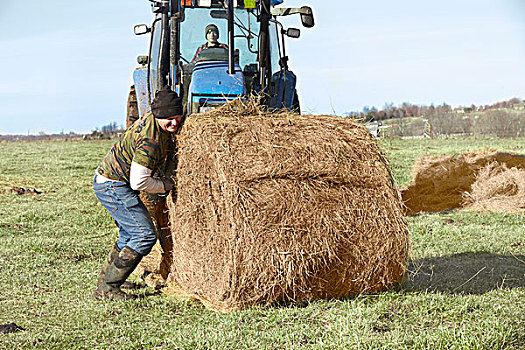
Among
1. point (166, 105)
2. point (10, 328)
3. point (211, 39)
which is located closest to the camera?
point (10, 328)

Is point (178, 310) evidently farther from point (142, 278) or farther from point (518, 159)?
point (518, 159)

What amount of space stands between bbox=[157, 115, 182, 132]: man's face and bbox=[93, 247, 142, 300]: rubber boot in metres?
1.19

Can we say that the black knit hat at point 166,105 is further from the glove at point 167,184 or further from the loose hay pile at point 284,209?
the glove at point 167,184

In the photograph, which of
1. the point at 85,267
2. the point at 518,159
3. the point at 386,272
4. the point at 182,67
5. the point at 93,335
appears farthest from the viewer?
the point at 518,159

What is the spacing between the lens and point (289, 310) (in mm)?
4660

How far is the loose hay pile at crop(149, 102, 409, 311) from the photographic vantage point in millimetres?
4535

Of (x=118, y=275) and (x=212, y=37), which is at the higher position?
(x=212, y=37)

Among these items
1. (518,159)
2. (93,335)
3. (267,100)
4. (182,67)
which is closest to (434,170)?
(518,159)

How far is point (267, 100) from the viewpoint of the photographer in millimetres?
7383

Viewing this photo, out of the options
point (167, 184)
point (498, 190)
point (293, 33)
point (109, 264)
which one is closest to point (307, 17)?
point (293, 33)

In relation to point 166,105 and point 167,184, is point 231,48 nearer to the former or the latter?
point 166,105

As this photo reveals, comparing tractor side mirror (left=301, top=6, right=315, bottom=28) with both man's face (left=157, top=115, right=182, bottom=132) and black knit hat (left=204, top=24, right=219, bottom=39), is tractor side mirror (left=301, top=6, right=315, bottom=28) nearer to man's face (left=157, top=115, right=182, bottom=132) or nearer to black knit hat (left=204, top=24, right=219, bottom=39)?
black knit hat (left=204, top=24, right=219, bottom=39)

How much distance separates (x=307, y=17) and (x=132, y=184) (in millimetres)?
3526

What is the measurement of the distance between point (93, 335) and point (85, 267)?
2.48 m
